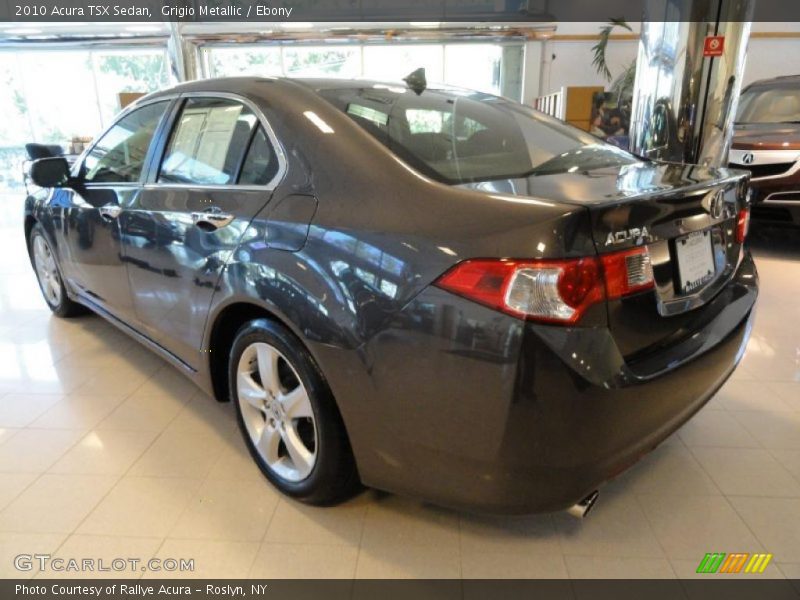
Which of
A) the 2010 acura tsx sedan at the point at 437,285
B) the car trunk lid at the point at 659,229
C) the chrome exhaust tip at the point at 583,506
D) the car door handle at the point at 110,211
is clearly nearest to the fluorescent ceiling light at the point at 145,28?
the car door handle at the point at 110,211

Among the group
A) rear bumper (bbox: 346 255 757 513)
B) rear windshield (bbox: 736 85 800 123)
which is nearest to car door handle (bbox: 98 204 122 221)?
rear bumper (bbox: 346 255 757 513)

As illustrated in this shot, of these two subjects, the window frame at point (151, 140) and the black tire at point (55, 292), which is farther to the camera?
the black tire at point (55, 292)

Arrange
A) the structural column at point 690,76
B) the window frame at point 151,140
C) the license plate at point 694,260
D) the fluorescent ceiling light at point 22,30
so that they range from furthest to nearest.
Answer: the fluorescent ceiling light at point 22,30, the structural column at point 690,76, the window frame at point 151,140, the license plate at point 694,260

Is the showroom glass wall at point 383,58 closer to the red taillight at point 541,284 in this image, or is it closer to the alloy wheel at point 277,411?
the alloy wheel at point 277,411

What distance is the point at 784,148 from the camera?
453cm

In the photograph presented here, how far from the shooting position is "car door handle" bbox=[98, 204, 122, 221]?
2279 mm

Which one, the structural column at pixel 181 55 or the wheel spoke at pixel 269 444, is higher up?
the structural column at pixel 181 55

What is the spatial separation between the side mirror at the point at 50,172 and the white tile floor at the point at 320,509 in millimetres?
970

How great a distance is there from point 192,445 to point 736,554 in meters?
1.81

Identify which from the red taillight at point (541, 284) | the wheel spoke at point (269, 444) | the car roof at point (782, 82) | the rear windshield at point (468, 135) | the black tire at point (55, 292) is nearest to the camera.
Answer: the red taillight at point (541, 284)

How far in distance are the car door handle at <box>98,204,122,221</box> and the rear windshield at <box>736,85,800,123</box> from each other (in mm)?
5657

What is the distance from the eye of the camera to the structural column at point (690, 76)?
3.41 metres

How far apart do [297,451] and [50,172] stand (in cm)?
188

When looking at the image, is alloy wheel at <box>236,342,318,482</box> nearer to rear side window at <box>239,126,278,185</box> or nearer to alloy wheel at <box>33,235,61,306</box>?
rear side window at <box>239,126,278,185</box>
